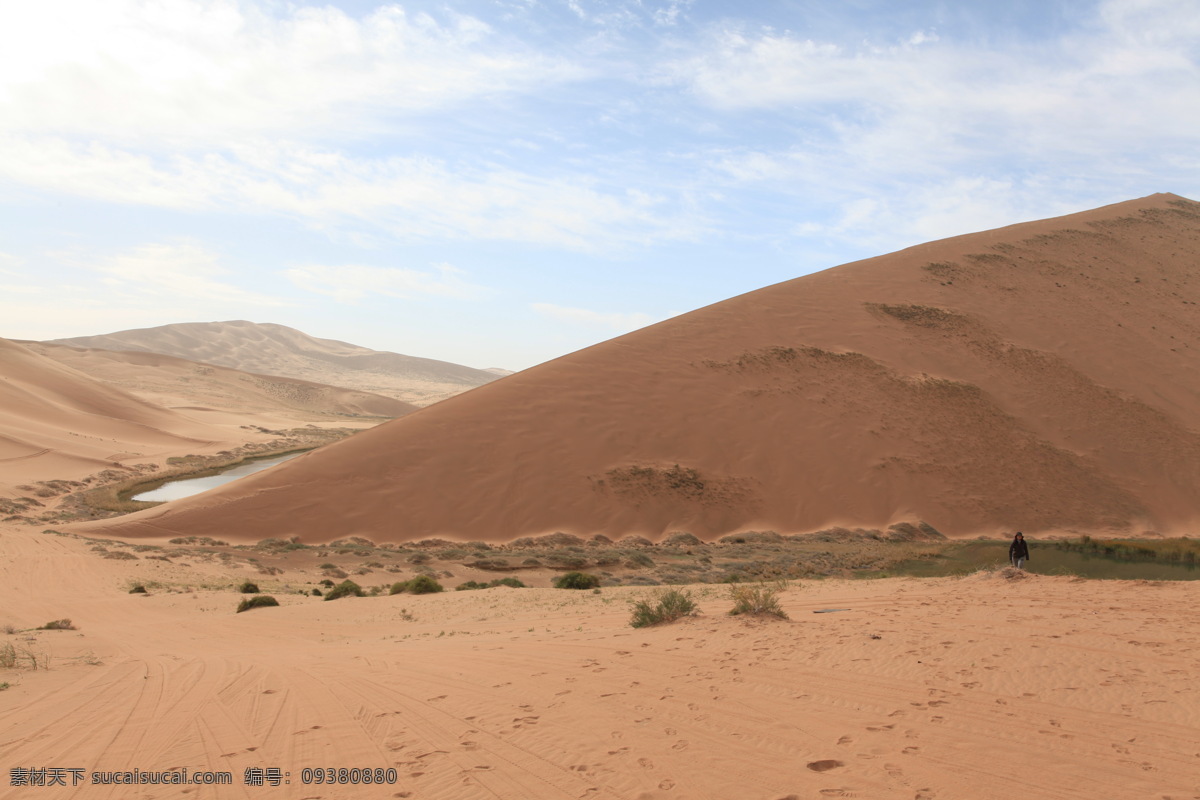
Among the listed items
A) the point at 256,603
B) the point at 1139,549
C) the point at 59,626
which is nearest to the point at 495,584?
the point at 256,603

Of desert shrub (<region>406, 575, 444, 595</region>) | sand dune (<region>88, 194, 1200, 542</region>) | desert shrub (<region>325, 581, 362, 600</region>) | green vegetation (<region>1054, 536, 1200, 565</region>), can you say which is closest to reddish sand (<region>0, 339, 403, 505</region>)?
sand dune (<region>88, 194, 1200, 542</region>)

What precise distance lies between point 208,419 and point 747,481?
6084 cm

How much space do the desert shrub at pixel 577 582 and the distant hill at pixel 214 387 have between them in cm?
7524

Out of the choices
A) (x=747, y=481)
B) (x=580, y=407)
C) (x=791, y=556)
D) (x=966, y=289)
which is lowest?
(x=791, y=556)

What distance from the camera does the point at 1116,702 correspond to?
6000 millimetres

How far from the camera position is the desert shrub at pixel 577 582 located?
16.6m

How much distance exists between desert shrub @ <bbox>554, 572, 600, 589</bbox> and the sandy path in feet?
18.8

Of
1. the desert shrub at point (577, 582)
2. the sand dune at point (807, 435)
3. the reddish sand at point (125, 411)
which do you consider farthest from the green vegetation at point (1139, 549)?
the reddish sand at point (125, 411)

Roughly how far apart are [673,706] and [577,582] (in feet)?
35.2

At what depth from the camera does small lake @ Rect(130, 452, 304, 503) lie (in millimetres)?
33750

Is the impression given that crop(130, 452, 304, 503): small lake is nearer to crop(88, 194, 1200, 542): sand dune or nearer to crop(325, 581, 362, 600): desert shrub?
crop(88, 194, 1200, 542): sand dune

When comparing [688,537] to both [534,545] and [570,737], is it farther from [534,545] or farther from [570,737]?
[570,737]

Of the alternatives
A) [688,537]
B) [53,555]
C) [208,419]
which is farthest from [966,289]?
[208,419]

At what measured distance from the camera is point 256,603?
1401cm
